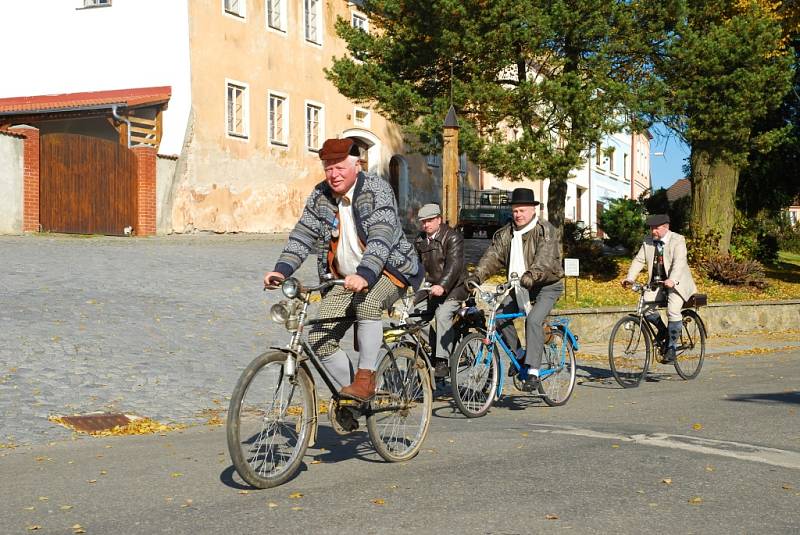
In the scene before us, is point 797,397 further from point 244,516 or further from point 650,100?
point 650,100

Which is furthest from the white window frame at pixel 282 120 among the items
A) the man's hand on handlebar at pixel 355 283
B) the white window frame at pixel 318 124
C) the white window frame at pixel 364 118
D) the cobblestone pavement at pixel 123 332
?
the man's hand on handlebar at pixel 355 283

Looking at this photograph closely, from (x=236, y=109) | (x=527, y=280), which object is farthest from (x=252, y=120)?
(x=527, y=280)

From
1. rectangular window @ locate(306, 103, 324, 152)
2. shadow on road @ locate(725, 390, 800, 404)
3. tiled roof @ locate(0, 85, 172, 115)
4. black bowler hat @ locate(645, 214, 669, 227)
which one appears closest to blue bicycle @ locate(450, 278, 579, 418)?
shadow on road @ locate(725, 390, 800, 404)

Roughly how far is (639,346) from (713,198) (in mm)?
12915

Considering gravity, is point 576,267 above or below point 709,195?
below

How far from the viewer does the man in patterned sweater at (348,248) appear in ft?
20.5

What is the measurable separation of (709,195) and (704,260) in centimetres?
142

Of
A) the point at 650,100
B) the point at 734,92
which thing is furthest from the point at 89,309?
the point at 734,92

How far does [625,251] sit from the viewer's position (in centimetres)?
2719

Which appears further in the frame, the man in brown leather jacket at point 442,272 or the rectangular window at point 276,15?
the rectangular window at point 276,15

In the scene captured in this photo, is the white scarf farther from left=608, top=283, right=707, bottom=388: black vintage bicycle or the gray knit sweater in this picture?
the gray knit sweater

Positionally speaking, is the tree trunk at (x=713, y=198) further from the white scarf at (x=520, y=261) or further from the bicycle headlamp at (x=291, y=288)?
the bicycle headlamp at (x=291, y=288)

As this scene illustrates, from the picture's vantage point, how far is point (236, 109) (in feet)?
105

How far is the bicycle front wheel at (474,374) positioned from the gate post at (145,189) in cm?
2033
